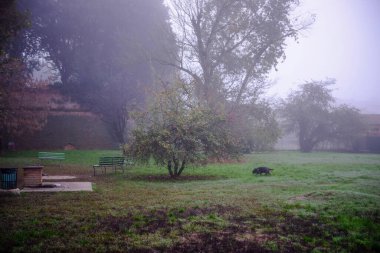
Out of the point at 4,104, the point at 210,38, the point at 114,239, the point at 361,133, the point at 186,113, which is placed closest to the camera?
the point at 114,239

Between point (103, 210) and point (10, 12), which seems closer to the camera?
point (103, 210)

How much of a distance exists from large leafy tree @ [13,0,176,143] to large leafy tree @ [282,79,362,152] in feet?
61.1

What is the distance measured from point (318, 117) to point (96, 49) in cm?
2566

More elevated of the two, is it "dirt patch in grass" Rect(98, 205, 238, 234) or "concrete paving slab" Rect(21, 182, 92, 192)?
"concrete paving slab" Rect(21, 182, 92, 192)

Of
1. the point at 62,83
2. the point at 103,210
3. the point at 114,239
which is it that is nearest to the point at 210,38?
the point at 62,83

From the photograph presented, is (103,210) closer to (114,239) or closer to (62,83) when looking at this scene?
(114,239)

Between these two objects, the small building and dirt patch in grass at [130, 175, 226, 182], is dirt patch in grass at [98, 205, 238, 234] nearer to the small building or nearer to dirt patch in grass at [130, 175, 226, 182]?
dirt patch in grass at [130, 175, 226, 182]

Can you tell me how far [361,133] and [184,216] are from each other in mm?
40446

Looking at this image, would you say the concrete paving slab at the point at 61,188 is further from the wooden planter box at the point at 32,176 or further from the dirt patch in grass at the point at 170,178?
the dirt patch in grass at the point at 170,178

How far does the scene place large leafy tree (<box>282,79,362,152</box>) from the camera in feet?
138

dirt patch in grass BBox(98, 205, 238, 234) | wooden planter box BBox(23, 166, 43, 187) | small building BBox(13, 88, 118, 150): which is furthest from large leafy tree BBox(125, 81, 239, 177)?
small building BBox(13, 88, 118, 150)

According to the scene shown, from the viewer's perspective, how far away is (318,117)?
41.8m

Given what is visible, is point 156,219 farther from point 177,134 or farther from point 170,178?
point 170,178

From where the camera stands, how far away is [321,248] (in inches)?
238
